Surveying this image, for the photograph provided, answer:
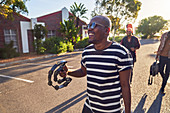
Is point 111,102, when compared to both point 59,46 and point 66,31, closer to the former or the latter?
point 59,46

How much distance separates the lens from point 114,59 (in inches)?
54.6

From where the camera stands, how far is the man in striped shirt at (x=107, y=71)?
140 cm

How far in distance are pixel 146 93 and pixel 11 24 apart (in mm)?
13925

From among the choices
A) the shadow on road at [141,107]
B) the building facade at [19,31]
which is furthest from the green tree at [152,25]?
the shadow on road at [141,107]

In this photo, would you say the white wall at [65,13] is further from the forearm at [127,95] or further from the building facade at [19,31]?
the forearm at [127,95]

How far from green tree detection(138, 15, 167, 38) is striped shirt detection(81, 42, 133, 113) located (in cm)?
5100

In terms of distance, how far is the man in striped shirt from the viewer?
1.40 metres

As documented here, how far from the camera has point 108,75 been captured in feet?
4.68

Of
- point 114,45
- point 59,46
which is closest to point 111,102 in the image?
point 114,45

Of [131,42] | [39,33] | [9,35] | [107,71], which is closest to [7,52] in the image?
[9,35]

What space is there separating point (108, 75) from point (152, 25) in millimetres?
51920

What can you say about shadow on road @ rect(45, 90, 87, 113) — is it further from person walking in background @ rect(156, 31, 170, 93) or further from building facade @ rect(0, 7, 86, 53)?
building facade @ rect(0, 7, 86, 53)

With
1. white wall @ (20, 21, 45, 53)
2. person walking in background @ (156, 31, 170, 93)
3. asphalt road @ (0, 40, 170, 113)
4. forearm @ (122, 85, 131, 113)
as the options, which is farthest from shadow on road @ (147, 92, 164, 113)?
white wall @ (20, 21, 45, 53)

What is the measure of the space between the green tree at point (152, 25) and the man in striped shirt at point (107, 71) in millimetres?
50956
